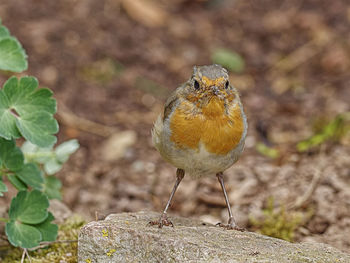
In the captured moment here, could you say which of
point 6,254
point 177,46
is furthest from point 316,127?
point 6,254

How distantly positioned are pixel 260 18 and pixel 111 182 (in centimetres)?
385

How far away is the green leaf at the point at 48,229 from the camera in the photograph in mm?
3480

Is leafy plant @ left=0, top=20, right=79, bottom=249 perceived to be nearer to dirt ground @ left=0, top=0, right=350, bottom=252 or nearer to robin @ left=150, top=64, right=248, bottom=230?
robin @ left=150, top=64, right=248, bottom=230

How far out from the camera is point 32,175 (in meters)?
3.63

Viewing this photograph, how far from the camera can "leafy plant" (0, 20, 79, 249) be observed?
10.9 feet

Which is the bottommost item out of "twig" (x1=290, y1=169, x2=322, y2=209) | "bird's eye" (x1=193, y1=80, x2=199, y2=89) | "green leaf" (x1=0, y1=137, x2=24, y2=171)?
"green leaf" (x1=0, y1=137, x2=24, y2=171)

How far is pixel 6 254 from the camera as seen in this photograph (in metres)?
3.68

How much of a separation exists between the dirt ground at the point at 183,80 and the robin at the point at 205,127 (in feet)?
4.03

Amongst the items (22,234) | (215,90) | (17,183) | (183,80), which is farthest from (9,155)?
(183,80)

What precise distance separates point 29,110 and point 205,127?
1.03 metres

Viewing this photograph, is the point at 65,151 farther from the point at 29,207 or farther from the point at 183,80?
the point at 183,80

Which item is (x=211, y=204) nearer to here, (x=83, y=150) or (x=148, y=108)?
(x=83, y=150)

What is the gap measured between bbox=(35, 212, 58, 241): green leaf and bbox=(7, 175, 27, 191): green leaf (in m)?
0.24

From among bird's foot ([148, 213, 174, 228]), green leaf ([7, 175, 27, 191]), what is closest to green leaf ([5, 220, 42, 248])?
green leaf ([7, 175, 27, 191])
